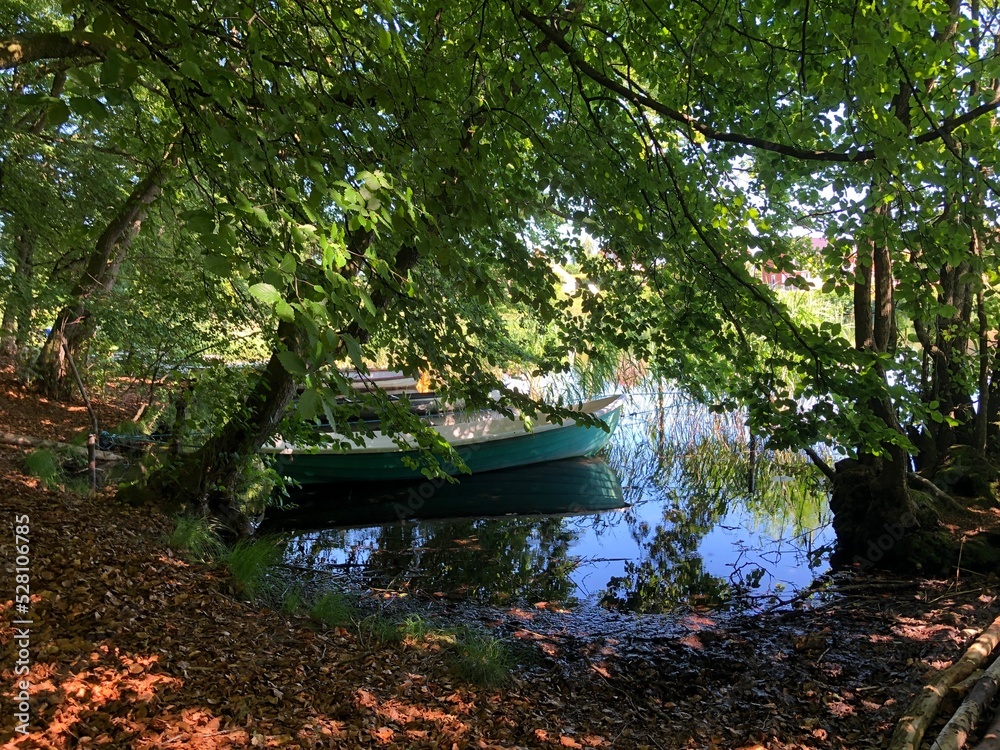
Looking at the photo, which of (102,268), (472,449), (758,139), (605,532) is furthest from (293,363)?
(472,449)

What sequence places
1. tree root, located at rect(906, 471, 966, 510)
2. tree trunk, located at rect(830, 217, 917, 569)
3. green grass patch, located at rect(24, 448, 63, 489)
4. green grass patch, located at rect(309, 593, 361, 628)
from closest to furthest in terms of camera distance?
green grass patch, located at rect(309, 593, 361, 628)
green grass patch, located at rect(24, 448, 63, 489)
tree trunk, located at rect(830, 217, 917, 569)
tree root, located at rect(906, 471, 966, 510)

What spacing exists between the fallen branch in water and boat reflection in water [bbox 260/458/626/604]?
2253 mm

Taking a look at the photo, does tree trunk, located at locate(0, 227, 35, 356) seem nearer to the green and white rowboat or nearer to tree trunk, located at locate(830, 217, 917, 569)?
the green and white rowboat

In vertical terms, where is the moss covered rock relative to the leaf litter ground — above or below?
above

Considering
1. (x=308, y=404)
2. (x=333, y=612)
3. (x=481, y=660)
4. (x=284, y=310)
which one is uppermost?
(x=284, y=310)

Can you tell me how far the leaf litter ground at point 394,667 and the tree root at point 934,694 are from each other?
0.22 m

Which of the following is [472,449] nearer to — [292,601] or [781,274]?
[292,601]

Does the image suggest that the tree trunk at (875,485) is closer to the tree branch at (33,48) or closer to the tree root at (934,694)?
the tree root at (934,694)

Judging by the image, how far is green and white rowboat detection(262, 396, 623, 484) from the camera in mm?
10633

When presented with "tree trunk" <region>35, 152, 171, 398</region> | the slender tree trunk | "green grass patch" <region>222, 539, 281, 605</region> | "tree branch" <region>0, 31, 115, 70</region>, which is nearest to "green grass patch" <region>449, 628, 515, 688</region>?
"green grass patch" <region>222, 539, 281, 605</region>

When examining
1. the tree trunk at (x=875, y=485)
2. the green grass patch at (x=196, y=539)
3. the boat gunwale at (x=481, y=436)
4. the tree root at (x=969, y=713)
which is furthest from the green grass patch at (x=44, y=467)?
the tree trunk at (x=875, y=485)

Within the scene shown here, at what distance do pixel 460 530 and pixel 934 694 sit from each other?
20.2ft

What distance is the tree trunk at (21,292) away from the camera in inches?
280

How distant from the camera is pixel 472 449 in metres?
11.8
